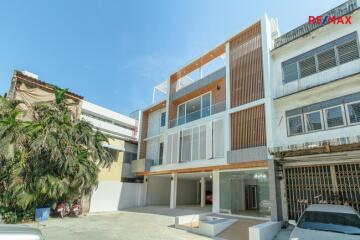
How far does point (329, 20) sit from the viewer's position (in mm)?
11680

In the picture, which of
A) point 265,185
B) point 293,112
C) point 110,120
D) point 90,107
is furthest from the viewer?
point 110,120

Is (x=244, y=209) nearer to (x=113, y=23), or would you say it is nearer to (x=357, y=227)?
(x=357, y=227)

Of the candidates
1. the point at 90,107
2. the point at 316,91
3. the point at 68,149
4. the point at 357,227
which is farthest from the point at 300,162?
the point at 90,107

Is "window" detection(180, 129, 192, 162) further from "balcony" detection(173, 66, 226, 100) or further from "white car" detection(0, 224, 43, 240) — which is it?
"white car" detection(0, 224, 43, 240)

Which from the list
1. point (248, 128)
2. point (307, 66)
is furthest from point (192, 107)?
point (307, 66)

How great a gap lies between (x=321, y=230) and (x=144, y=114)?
769 inches

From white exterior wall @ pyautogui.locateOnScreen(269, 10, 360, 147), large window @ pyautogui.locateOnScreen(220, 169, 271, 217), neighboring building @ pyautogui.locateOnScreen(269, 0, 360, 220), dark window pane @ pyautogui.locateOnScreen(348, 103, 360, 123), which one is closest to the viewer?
neighboring building @ pyautogui.locateOnScreen(269, 0, 360, 220)

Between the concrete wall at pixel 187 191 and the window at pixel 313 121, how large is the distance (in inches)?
601

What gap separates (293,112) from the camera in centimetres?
1224

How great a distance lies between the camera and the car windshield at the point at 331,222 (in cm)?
648

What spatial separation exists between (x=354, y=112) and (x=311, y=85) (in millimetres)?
2361

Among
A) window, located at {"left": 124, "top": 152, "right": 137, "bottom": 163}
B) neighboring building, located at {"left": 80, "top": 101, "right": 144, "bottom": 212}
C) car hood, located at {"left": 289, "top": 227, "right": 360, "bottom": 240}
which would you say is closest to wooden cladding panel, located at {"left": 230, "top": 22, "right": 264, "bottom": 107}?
car hood, located at {"left": 289, "top": 227, "right": 360, "bottom": 240}

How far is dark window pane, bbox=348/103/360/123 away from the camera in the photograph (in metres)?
10.2

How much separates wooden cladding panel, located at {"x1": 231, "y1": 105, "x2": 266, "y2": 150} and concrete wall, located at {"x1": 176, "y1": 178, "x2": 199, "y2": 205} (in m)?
11.8
